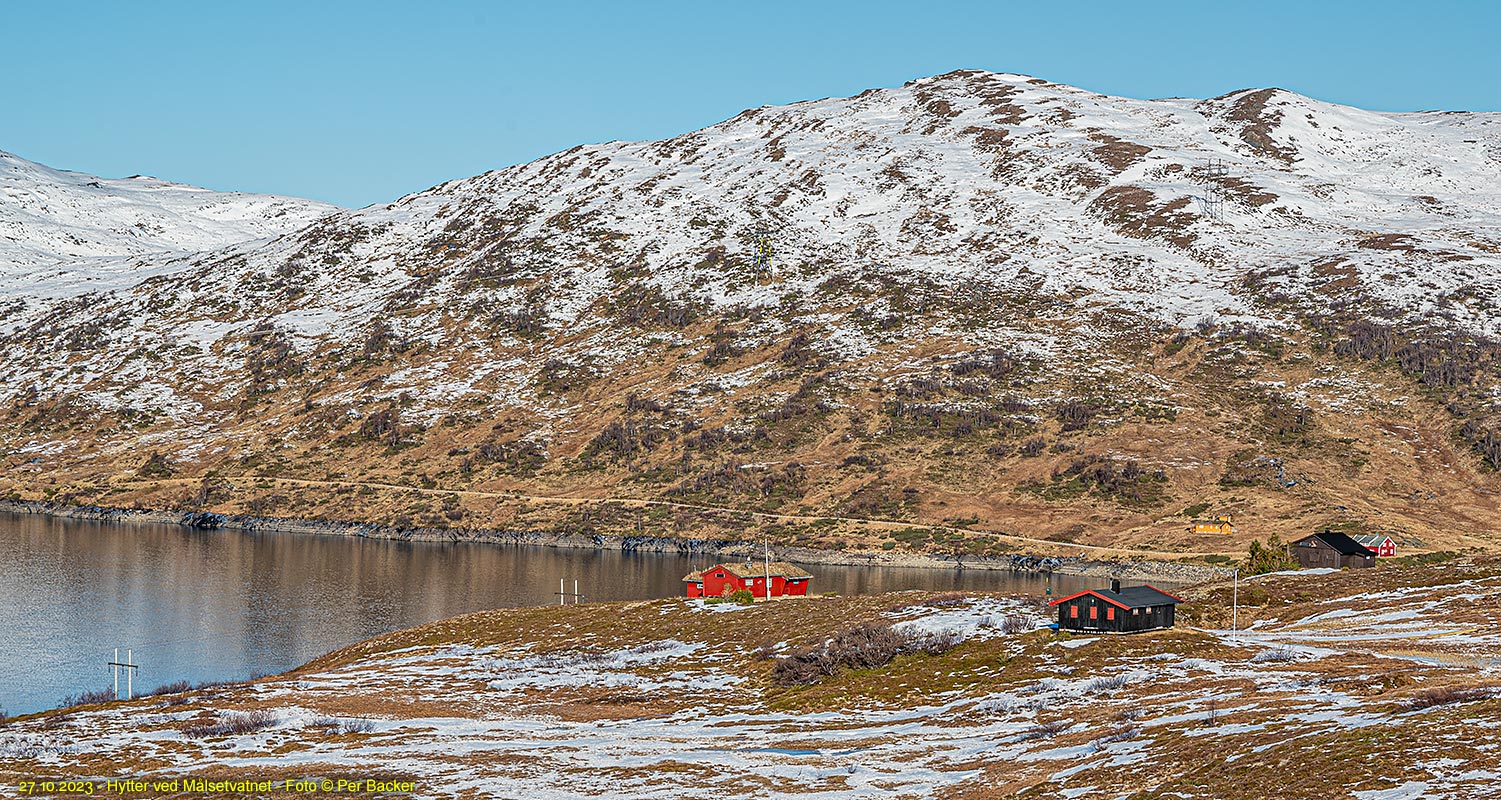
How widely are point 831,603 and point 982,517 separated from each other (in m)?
83.8

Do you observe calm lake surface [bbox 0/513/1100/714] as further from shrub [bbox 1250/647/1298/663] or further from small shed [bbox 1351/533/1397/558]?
shrub [bbox 1250/647/1298/663]

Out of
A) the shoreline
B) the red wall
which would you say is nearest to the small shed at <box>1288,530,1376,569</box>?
the shoreline

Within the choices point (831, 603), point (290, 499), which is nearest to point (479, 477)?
point (290, 499)

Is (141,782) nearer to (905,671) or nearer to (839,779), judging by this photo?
(839,779)

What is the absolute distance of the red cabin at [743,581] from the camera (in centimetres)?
10331

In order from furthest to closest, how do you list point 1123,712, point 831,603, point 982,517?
point 982,517
point 831,603
point 1123,712

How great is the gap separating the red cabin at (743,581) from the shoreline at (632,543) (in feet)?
120

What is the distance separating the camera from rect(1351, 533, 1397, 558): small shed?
121 m

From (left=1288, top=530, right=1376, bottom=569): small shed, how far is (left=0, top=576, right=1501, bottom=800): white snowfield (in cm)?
5502

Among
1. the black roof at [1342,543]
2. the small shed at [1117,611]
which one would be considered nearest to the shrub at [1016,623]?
the small shed at [1117,611]

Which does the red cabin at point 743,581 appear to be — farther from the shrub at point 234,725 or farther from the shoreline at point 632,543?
the shrub at point 234,725

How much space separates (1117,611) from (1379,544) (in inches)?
2977

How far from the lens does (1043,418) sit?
180250 mm

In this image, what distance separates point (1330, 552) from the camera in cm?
11975
